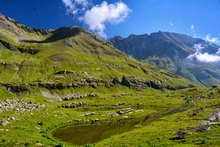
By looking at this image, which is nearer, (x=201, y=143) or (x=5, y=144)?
(x=201, y=143)

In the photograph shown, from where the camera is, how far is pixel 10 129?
104750mm

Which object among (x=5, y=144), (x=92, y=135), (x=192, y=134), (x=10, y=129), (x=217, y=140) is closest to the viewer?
(x=217, y=140)

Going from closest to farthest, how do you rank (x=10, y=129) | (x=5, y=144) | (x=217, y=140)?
(x=217, y=140) < (x=5, y=144) < (x=10, y=129)

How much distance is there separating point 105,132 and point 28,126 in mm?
35292

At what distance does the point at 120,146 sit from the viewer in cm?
8075

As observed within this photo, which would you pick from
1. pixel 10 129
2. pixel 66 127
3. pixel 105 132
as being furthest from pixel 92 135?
pixel 10 129

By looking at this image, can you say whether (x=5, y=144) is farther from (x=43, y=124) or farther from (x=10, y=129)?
(x=43, y=124)

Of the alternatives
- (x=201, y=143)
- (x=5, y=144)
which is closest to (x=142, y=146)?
(x=201, y=143)

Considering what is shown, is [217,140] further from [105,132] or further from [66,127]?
[66,127]

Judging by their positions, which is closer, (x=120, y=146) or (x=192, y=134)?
(x=120, y=146)

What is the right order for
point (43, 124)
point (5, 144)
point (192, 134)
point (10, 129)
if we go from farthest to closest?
1. point (43, 124)
2. point (10, 129)
3. point (192, 134)
4. point (5, 144)

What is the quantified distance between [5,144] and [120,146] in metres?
34.8

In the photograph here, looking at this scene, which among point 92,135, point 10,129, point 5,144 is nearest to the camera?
point 5,144

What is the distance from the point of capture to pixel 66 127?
138m
